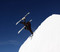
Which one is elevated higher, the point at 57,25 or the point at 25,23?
the point at 25,23

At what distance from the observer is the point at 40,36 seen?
67.6 ft

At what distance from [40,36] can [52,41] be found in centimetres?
337

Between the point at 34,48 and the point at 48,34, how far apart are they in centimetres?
326

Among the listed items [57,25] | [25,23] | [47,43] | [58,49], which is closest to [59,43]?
[58,49]

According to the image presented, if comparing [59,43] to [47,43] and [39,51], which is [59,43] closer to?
[47,43]

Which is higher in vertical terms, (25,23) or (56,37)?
(25,23)

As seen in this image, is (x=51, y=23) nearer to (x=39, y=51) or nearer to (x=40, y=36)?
(x=40, y=36)

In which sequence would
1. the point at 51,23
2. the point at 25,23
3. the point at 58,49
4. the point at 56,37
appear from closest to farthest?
1. the point at 58,49
2. the point at 56,37
3. the point at 51,23
4. the point at 25,23

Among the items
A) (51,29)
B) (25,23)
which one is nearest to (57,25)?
(51,29)

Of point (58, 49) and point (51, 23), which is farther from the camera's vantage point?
point (51, 23)

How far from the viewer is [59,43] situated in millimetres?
16500

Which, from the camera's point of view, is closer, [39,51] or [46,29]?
[39,51]

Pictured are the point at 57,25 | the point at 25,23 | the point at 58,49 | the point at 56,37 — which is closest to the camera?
the point at 58,49

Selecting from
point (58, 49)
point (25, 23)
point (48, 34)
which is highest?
point (25, 23)
